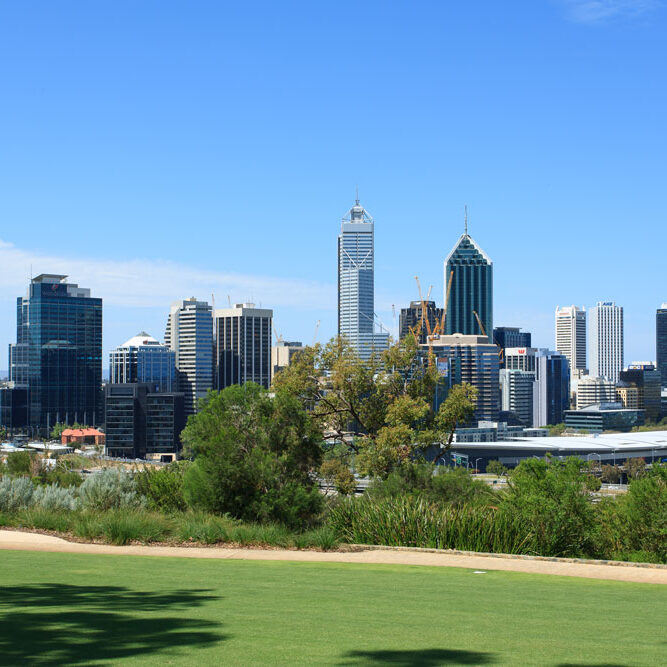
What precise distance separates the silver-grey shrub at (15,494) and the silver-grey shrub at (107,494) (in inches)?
59.2

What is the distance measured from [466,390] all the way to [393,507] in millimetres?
11849

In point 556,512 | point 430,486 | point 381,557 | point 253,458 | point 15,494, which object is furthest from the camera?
point 430,486

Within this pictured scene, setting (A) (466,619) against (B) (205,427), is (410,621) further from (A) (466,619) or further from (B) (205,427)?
(B) (205,427)

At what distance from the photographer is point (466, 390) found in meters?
32.6

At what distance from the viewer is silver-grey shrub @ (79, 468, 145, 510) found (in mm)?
23875

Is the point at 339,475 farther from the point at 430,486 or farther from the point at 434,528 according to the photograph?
the point at 434,528

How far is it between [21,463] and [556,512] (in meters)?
22.5

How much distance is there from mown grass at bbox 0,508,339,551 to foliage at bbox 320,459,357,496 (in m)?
8.31

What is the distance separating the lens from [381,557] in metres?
18.0

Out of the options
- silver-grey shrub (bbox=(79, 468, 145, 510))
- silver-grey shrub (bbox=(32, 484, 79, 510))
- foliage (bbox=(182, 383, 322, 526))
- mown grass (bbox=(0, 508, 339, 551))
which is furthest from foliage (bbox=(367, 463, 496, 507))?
silver-grey shrub (bbox=(32, 484, 79, 510))

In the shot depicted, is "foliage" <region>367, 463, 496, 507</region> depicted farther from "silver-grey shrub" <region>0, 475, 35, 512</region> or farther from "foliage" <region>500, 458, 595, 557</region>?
"silver-grey shrub" <region>0, 475, 35, 512</region>

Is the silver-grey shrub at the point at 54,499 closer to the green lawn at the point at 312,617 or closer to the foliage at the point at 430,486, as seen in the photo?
the foliage at the point at 430,486

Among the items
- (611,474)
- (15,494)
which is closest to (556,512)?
(15,494)

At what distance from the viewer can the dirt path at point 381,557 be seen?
16.4m
